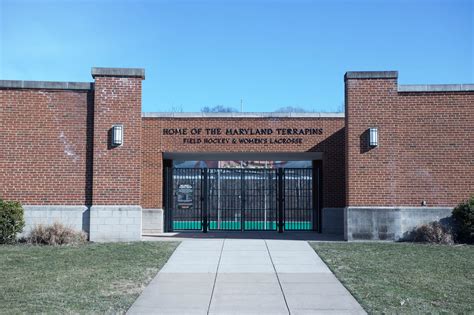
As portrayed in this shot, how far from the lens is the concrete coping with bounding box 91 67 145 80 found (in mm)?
15812

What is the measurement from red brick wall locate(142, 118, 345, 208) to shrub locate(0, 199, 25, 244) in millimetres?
5308

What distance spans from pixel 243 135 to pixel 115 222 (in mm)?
5906

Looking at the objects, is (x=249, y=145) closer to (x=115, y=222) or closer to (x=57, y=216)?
(x=115, y=222)

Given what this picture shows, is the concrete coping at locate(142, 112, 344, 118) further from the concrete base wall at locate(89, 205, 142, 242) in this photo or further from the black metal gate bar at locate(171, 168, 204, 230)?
the concrete base wall at locate(89, 205, 142, 242)

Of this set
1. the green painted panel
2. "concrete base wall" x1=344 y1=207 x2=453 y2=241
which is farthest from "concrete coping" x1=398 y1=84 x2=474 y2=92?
the green painted panel

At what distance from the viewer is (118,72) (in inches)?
626

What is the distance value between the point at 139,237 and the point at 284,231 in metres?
6.30

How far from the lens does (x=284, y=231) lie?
20156 mm

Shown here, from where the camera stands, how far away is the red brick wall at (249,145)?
19.5m

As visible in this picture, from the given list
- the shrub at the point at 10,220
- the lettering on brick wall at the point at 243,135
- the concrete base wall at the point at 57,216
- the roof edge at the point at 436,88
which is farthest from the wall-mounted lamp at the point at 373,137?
the shrub at the point at 10,220

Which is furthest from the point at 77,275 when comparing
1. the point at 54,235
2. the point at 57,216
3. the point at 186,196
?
the point at 186,196

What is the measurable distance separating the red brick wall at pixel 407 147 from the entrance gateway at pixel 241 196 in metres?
4.55

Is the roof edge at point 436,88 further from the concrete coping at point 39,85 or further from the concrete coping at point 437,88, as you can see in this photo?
the concrete coping at point 39,85

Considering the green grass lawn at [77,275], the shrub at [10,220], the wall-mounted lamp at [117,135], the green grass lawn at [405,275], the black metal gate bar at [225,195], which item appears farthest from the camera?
the black metal gate bar at [225,195]
